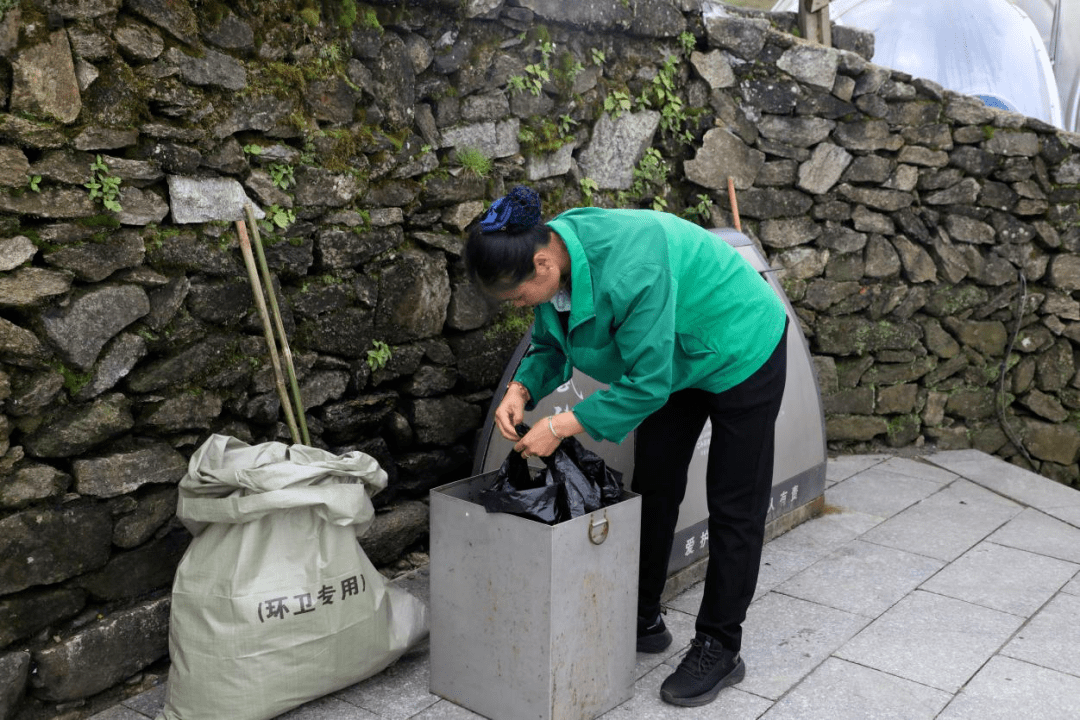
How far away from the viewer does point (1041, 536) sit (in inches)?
171

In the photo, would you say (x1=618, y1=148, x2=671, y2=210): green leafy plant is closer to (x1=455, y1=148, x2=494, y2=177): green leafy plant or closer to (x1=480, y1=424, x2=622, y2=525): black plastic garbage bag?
(x1=455, y1=148, x2=494, y2=177): green leafy plant

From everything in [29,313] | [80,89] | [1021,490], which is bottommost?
[1021,490]

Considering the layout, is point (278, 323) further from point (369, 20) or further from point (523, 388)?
point (369, 20)

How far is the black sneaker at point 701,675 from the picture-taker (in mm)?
2938

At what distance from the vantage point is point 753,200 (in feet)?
16.4

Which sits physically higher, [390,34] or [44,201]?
[390,34]

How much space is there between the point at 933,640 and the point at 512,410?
5.46ft

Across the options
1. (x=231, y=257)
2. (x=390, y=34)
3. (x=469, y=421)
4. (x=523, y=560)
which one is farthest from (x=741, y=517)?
(x=390, y=34)

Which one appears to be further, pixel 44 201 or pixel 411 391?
pixel 411 391

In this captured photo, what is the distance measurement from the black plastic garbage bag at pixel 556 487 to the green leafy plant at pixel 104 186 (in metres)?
1.29

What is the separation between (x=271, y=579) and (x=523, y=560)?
698 mm

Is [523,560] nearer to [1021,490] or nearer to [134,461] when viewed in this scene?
[134,461]

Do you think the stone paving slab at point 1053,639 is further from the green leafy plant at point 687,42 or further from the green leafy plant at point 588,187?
the green leafy plant at point 687,42

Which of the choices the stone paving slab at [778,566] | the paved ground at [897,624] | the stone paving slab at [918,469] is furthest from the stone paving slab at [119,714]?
the stone paving slab at [918,469]
